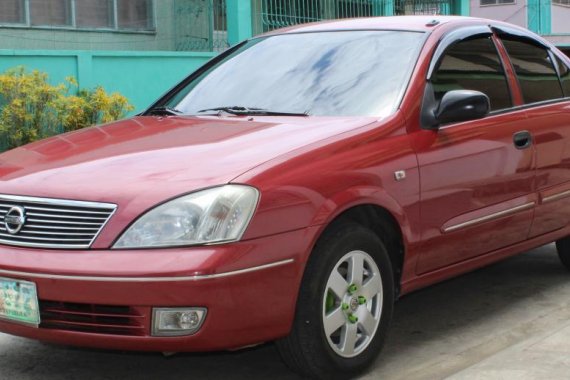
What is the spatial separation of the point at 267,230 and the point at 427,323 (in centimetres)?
188

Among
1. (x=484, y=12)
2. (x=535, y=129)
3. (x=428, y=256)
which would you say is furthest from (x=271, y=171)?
(x=484, y=12)

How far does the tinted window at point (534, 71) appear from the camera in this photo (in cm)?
549

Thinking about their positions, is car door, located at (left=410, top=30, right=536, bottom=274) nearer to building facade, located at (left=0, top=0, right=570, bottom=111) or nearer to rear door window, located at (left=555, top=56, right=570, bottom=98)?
rear door window, located at (left=555, top=56, right=570, bottom=98)

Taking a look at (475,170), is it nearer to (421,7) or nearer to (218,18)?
(218,18)

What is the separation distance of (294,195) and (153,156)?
700 millimetres

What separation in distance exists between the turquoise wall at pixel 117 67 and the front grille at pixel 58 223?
645cm

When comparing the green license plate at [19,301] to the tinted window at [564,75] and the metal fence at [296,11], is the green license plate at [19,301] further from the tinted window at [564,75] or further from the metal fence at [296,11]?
the metal fence at [296,11]

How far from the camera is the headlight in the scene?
11.5 ft

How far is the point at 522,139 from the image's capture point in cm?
514

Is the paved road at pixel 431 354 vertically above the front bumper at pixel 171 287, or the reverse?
the front bumper at pixel 171 287

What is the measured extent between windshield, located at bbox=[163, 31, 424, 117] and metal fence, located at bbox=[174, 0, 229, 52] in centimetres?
859

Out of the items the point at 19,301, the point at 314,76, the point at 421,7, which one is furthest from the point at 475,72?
the point at 421,7

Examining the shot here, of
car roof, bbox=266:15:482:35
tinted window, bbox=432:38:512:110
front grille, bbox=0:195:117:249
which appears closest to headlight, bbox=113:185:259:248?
front grille, bbox=0:195:117:249

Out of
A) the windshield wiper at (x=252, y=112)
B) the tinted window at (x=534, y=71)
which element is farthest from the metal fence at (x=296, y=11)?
the windshield wiper at (x=252, y=112)
